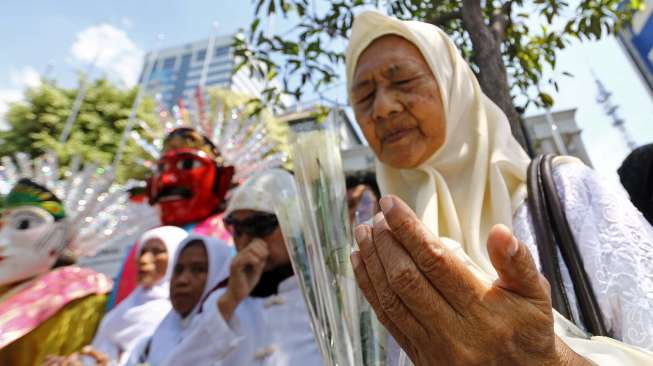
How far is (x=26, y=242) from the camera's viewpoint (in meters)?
2.27

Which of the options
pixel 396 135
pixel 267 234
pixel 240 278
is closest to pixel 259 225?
pixel 267 234

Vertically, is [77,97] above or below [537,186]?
above

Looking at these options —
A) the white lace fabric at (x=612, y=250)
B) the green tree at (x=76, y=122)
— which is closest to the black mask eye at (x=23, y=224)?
the white lace fabric at (x=612, y=250)

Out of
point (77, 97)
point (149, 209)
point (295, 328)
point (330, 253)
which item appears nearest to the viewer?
point (330, 253)

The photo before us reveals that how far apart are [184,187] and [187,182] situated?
46mm

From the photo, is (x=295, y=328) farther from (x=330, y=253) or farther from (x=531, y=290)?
(x=531, y=290)

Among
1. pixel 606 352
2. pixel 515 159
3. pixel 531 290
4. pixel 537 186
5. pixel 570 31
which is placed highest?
pixel 570 31

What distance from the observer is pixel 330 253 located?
0.70m

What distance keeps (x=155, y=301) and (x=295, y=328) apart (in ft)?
3.08

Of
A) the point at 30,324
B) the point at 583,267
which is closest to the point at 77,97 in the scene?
the point at 30,324

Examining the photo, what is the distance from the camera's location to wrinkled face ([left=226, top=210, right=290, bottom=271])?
189 cm

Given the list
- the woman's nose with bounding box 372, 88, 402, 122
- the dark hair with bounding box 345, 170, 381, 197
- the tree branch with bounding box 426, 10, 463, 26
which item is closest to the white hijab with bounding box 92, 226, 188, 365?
the dark hair with bounding box 345, 170, 381, 197

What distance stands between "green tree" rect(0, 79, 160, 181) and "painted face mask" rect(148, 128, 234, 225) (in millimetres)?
9373

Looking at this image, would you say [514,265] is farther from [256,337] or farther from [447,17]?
[447,17]
